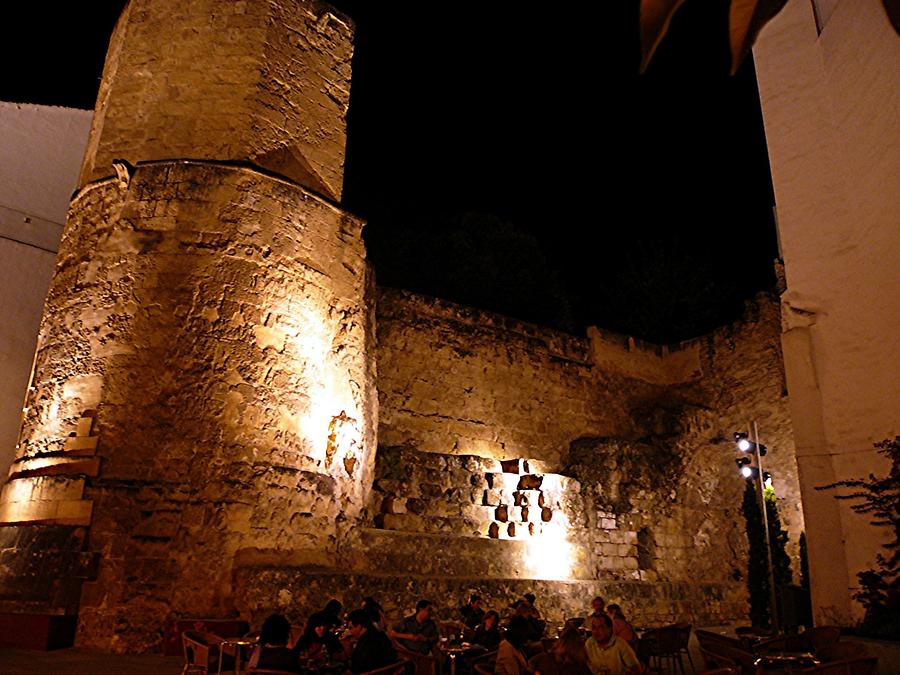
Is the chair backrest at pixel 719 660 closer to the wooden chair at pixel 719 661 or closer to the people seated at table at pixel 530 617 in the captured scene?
the wooden chair at pixel 719 661

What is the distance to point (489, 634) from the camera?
6387 millimetres

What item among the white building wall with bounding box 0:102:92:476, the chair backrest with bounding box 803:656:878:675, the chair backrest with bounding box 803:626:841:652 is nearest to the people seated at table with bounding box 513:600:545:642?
the chair backrest with bounding box 803:626:841:652

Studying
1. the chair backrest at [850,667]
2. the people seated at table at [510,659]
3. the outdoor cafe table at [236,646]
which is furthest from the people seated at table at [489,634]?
the chair backrest at [850,667]

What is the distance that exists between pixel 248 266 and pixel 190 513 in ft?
9.20

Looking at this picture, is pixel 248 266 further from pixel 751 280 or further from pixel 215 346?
pixel 751 280

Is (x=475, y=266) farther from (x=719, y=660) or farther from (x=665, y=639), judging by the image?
(x=719, y=660)

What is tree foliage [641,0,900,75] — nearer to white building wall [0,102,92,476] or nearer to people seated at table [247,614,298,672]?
people seated at table [247,614,298,672]

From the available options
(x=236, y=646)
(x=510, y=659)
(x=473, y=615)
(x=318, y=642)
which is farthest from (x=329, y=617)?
(x=473, y=615)

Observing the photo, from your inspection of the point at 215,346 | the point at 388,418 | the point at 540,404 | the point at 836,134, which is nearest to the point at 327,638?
the point at 215,346

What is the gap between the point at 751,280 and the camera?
23234 mm

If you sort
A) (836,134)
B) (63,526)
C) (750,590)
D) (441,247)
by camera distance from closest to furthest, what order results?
(63,526)
(836,134)
(750,590)
(441,247)

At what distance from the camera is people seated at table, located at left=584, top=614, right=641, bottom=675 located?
15.3ft

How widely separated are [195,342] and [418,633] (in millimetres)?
3948

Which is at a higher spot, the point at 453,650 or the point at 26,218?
the point at 26,218
